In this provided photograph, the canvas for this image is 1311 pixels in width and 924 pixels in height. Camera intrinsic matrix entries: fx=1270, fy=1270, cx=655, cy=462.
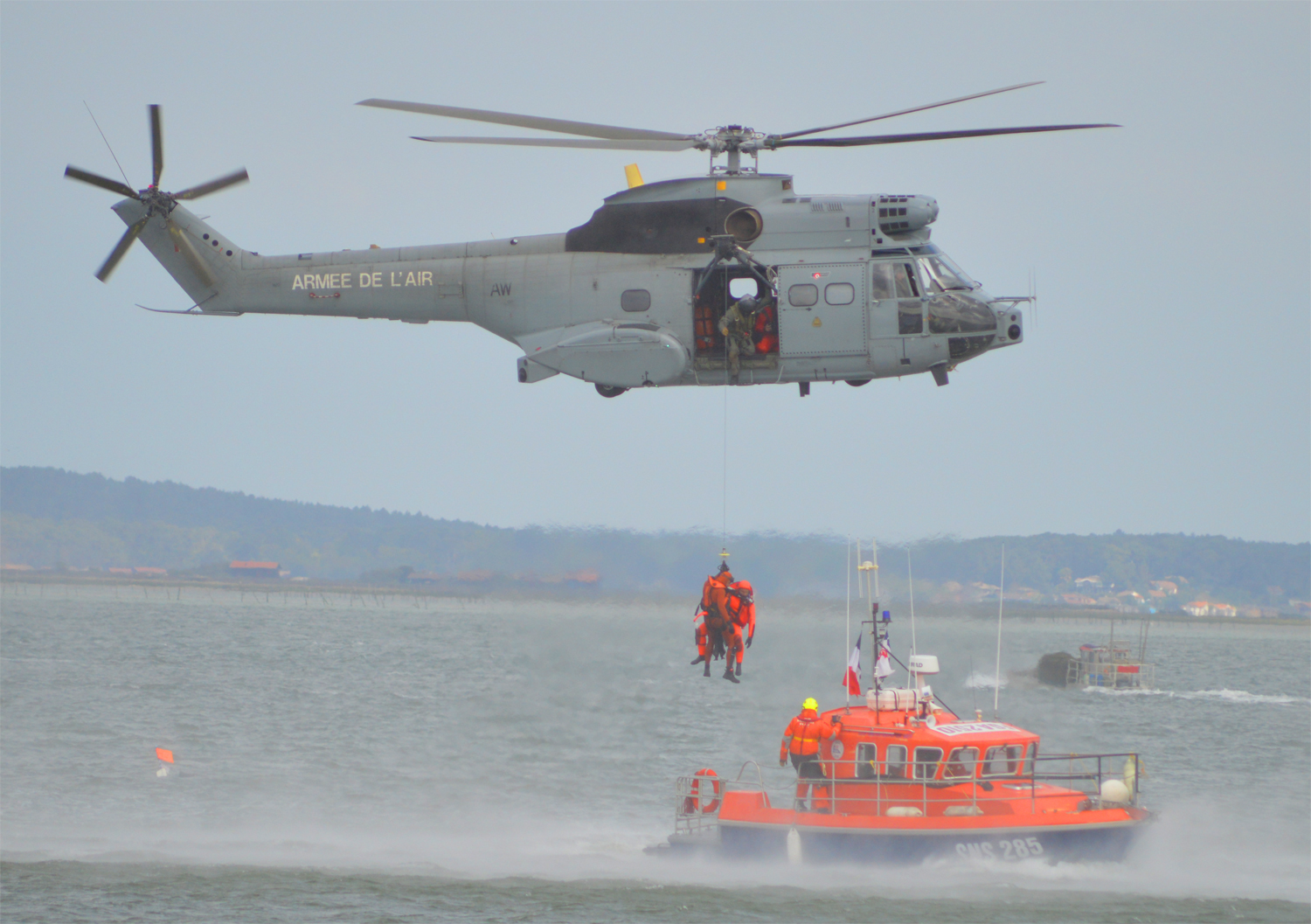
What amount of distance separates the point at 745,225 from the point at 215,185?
25.6 ft

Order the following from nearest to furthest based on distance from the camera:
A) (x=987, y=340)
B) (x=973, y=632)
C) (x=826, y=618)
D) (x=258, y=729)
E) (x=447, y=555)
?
(x=987, y=340)
(x=258, y=729)
(x=826, y=618)
(x=973, y=632)
(x=447, y=555)

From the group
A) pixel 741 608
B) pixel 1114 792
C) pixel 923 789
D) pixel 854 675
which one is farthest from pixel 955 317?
pixel 1114 792

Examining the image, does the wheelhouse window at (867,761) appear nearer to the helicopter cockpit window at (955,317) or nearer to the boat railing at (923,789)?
the boat railing at (923,789)

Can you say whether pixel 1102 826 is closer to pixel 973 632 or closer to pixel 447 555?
pixel 973 632

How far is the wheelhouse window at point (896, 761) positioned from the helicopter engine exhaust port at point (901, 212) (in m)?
8.04

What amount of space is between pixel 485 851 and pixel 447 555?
70058mm

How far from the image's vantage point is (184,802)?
2867cm

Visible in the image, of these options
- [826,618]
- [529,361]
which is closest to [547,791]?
[529,361]

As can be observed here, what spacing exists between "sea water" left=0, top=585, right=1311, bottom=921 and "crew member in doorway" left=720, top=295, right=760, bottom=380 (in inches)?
293

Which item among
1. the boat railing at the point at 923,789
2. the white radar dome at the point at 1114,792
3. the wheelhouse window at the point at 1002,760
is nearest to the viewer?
the wheelhouse window at the point at 1002,760

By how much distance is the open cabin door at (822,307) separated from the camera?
14.6m

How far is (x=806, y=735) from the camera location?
715 inches

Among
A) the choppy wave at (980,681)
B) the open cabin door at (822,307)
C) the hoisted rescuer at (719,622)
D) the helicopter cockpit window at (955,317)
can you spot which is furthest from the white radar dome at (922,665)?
the choppy wave at (980,681)

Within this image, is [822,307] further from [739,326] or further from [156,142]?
[156,142]
